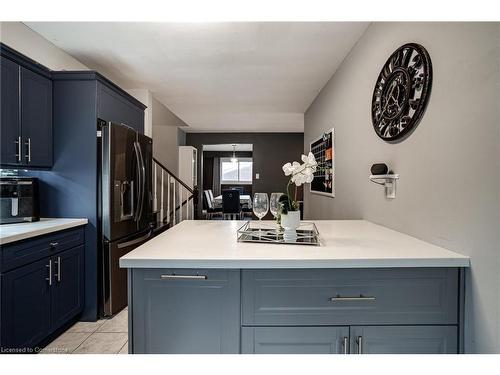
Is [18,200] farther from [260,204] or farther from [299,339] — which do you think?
[299,339]

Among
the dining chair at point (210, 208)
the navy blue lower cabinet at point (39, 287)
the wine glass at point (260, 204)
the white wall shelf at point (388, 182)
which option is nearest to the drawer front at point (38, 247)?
the navy blue lower cabinet at point (39, 287)

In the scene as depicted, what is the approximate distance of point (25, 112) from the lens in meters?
2.04

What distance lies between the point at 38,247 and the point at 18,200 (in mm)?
452

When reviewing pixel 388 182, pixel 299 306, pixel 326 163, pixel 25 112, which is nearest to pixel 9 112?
pixel 25 112

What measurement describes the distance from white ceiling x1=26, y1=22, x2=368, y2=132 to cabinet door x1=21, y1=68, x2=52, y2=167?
536 millimetres

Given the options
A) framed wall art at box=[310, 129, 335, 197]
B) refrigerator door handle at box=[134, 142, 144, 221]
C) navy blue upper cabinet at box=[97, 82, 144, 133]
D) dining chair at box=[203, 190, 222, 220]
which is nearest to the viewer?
navy blue upper cabinet at box=[97, 82, 144, 133]

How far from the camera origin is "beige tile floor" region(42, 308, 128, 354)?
197 centimetres

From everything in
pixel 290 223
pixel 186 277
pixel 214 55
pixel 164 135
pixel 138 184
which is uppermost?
pixel 214 55

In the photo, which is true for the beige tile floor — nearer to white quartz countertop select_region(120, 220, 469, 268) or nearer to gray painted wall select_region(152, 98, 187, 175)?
white quartz countertop select_region(120, 220, 469, 268)

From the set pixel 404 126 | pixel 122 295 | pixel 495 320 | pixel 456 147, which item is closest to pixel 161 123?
pixel 122 295

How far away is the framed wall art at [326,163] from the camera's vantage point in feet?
10.5

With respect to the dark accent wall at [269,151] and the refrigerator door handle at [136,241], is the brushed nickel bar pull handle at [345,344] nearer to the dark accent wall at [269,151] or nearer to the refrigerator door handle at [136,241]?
the refrigerator door handle at [136,241]

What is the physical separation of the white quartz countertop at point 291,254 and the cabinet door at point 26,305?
1.03 m

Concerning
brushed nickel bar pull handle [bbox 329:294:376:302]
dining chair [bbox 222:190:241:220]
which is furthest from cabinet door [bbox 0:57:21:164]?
dining chair [bbox 222:190:241:220]
